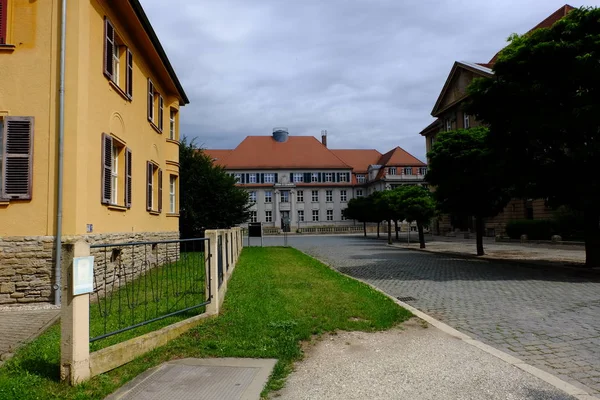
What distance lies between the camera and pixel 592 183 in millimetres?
13648

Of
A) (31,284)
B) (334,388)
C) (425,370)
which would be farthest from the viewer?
(31,284)

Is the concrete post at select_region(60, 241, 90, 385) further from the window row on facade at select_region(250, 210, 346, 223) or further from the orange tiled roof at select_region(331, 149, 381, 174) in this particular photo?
the orange tiled roof at select_region(331, 149, 381, 174)

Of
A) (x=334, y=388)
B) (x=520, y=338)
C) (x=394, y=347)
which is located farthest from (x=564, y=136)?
(x=334, y=388)

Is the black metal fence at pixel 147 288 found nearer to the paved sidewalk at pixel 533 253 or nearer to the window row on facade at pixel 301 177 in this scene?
the paved sidewalk at pixel 533 253

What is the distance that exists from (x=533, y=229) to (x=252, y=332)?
32.6 m

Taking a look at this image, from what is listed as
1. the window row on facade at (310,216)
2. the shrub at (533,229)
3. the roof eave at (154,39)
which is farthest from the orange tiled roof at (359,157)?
the roof eave at (154,39)

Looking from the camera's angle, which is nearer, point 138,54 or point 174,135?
point 138,54

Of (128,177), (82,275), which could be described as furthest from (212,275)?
(128,177)

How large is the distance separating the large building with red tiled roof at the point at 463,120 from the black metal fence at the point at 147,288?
32999 millimetres

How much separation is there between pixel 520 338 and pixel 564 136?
10.8 m

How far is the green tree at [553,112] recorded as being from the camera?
1371 centimetres

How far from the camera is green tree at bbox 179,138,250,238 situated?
84.6 feet

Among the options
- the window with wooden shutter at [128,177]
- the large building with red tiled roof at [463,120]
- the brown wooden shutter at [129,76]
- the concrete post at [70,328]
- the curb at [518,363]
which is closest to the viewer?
the curb at [518,363]

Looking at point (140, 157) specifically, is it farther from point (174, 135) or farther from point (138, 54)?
point (174, 135)
